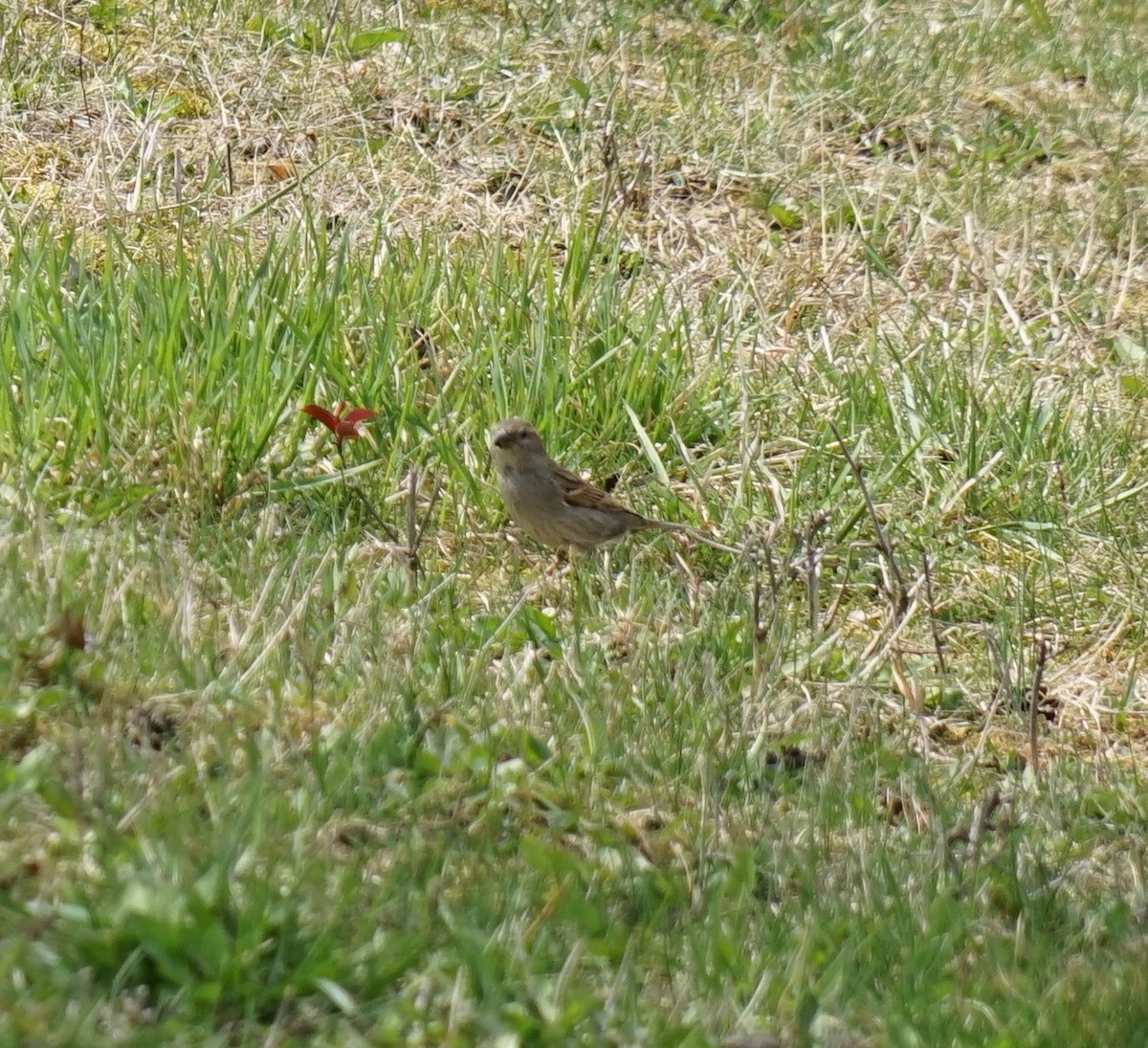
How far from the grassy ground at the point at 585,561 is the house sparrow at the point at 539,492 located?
5.6 inches

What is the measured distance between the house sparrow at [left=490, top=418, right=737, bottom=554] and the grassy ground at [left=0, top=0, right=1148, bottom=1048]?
143 millimetres

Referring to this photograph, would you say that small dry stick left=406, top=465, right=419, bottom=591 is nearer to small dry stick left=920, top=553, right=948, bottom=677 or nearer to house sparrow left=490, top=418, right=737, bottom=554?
house sparrow left=490, top=418, right=737, bottom=554

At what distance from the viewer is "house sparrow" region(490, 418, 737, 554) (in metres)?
5.32

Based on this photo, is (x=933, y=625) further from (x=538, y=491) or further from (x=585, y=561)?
(x=538, y=491)

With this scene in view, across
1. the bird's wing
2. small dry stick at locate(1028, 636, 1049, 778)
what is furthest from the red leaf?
A: small dry stick at locate(1028, 636, 1049, 778)

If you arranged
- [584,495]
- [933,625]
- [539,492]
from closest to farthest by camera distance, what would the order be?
1. [933,625]
2. [539,492]
3. [584,495]

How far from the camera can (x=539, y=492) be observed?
5312 millimetres

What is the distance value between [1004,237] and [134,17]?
13.7ft

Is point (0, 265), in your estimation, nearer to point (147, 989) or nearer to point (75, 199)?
point (75, 199)

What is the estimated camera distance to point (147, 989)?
Answer: 268cm

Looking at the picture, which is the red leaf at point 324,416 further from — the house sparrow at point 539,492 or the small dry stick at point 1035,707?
the small dry stick at point 1035,707

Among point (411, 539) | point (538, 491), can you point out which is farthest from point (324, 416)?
point (538, 491)

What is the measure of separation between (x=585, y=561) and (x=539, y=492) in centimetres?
26

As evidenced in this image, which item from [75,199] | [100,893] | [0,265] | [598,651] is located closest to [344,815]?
[100,893]
